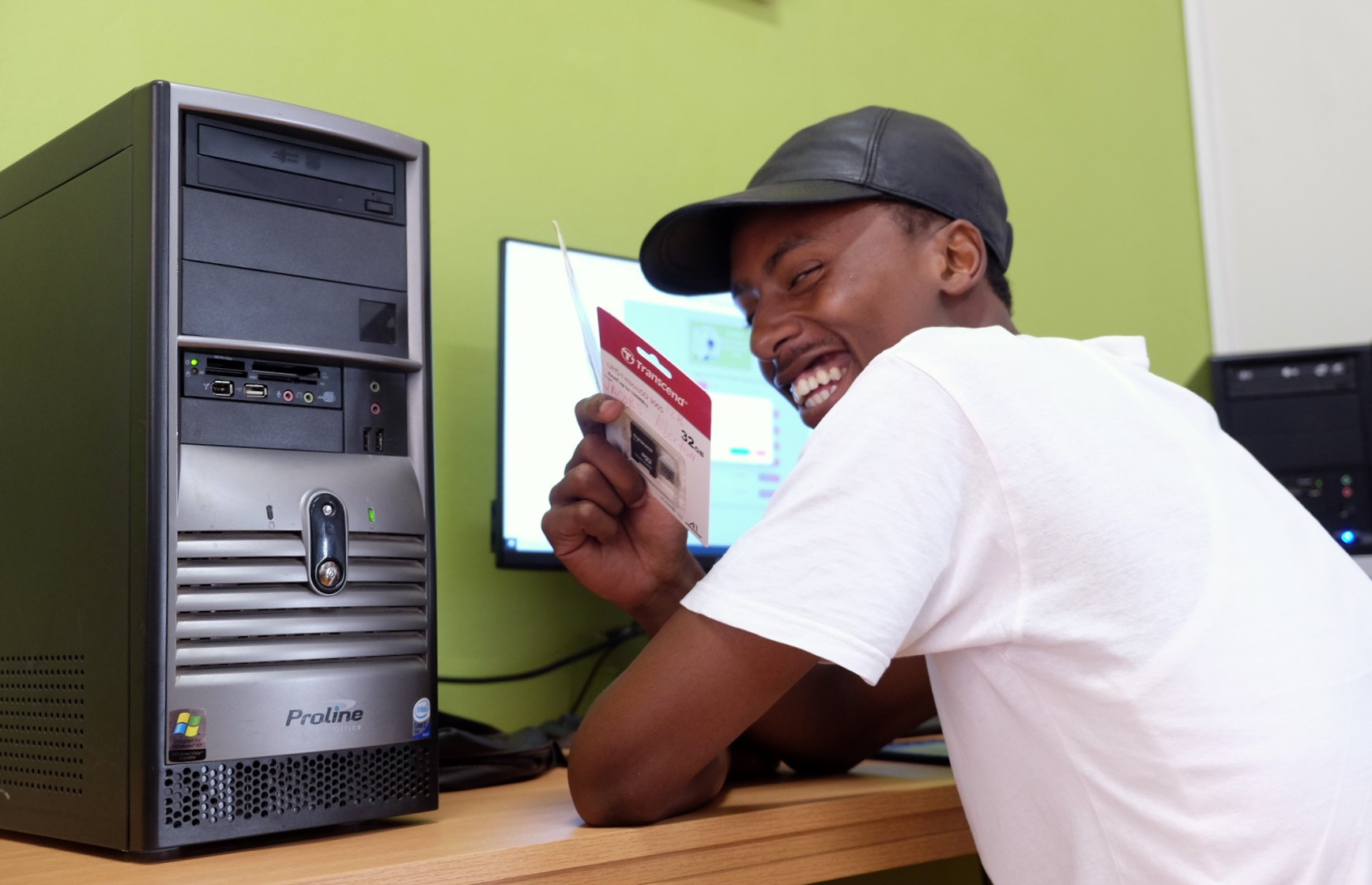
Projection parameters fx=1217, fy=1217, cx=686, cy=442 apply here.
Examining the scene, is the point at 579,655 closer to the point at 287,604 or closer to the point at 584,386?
the point at 584,386

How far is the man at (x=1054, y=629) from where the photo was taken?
0.74 m

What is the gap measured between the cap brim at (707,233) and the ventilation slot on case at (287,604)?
0.44m

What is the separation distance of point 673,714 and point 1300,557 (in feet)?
1.42

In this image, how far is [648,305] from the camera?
1.48 meters

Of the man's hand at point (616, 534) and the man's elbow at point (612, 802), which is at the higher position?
the man's hand at point (616, 534)

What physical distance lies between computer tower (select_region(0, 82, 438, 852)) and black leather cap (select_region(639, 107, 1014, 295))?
1.15 ft

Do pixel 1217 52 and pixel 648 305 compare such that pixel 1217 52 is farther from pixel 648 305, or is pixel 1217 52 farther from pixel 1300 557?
pixel 1300 557

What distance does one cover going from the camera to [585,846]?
2.39 ft

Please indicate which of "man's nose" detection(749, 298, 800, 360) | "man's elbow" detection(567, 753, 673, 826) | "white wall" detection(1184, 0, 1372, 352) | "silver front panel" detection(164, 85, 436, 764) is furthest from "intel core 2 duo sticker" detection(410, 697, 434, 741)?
"white wall" detection(1184, 0, 1372, 352)

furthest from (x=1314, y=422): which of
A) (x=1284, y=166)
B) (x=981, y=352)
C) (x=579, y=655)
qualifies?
(x=981, y=352)

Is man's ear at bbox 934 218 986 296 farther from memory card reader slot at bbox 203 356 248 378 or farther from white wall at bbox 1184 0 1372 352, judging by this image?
white wall at bbox 1184 0 1372 352

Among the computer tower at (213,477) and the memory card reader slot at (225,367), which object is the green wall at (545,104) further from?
the memory card reader slot at (225,367)

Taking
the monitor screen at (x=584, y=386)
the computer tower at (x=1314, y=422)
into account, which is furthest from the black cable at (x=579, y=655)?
the computer tower at (x=1314, y=422)

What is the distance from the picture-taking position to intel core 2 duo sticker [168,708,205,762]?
2.25 ft
